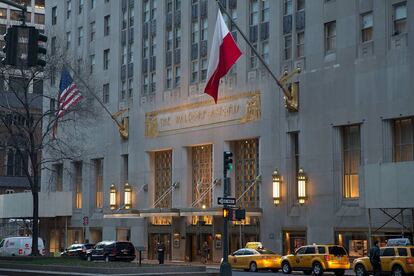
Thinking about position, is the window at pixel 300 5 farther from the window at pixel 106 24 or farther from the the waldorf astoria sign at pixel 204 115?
the window at pixel 106 24

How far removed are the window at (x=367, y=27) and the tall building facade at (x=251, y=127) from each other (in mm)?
63

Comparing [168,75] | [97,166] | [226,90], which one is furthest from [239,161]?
[97,166]

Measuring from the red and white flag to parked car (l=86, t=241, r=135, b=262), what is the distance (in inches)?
707

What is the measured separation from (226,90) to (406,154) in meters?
16.6

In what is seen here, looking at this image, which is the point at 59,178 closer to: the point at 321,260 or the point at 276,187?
the point at 276,187

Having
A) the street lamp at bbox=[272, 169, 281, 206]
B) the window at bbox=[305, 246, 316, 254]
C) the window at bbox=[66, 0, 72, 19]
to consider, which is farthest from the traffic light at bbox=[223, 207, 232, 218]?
the window at bbox=[66, 0, 72, 19]

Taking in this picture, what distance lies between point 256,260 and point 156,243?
20016 millimetres

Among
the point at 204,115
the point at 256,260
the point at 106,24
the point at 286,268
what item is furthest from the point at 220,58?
the point at 106,24

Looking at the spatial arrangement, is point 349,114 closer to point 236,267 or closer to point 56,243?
point 236,267

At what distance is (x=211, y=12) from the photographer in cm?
6003

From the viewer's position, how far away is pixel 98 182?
245 feet

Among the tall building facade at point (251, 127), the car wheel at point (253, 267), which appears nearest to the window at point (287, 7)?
the tall building facade at point (251, 127)

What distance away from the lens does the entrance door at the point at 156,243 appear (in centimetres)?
6312

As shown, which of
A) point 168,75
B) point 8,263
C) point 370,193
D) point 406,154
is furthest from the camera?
point 168,75
